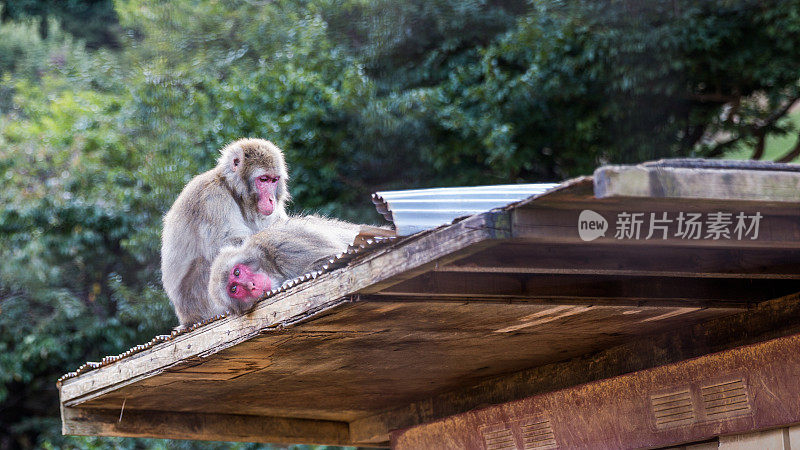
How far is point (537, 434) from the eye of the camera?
13.8 ft

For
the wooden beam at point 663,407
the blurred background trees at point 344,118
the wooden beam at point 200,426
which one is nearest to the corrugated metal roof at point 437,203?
the wooden beam at point 663,407

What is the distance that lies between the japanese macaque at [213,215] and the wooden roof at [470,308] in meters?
0.67

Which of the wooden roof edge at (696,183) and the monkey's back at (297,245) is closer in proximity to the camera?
the wooden roof edge at (696,183)

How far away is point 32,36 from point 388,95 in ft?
37.4

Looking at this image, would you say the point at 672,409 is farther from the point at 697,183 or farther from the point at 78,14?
the point at 78,14

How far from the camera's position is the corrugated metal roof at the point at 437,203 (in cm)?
281

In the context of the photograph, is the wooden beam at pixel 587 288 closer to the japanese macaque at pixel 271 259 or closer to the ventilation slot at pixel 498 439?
the japanese macaque at pixel 271 259

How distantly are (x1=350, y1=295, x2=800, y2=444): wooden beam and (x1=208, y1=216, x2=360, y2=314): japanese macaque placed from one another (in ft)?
3.21

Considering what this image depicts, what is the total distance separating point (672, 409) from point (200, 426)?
2.36 meters

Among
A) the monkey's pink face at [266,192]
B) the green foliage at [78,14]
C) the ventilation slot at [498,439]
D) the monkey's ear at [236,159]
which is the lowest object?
the ventilation slot at [498,439]

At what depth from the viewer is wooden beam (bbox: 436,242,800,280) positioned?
2633mm

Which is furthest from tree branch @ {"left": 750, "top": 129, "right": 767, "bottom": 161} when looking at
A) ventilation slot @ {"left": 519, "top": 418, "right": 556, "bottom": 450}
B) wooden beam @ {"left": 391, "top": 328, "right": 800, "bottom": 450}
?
ventilation slot @ {"left": 519, "top": 418, "right": 556, "bottom": 450}

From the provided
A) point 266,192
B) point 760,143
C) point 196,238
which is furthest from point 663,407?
point 760,143

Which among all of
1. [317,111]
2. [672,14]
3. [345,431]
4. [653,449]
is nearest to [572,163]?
[672,14]
